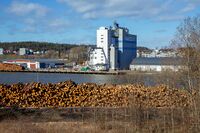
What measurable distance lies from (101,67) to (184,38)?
103m

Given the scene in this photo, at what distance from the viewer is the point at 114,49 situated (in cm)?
11525

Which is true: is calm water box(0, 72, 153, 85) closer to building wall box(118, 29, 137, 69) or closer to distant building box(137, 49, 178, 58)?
→ distant building box(137, 49, 178, 58)

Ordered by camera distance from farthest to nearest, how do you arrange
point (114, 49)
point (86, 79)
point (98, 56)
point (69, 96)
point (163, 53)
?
point (98, 56)
point (114, 49)
point (86, 79)
point (163, 53)
point (69, 96)

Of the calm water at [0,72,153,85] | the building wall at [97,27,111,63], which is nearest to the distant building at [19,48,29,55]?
the building wall at [97,27,111,63]

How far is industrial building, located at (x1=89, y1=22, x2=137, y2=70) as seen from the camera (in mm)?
118269

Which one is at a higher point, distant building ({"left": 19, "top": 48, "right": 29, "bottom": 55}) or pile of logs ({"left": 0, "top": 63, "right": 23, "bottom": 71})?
distant building ({"left": 19, "top": 48, "right": 29, "bottom": 55})

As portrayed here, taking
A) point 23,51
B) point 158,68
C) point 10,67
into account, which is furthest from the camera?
point 23,51

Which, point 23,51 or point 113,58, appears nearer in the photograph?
point 113,58

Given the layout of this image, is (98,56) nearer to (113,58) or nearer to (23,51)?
(113,58)

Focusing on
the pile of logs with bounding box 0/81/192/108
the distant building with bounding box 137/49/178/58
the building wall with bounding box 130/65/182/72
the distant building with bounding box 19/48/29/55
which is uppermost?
the distant building with bounding box 19/48/29/55

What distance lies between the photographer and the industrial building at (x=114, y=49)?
11827 centimetres

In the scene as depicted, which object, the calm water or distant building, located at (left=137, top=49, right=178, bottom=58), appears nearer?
distant building, located at (left=137, top=49, right=178, bottom=58)

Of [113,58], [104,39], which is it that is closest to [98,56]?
[113,58]

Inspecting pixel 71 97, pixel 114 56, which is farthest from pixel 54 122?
pixel 114 56
